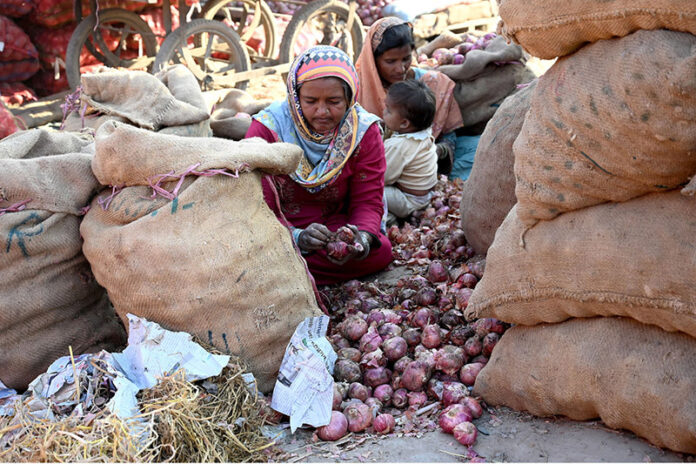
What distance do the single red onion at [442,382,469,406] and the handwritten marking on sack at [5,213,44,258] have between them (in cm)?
146

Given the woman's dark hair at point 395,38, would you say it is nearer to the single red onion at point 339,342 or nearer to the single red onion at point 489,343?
the single red onion at point 339,342

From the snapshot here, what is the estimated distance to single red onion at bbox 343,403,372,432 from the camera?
1.89 meters

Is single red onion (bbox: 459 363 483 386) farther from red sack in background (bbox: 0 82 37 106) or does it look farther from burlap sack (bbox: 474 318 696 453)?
red sack in background (bbox: 0 82 37 106)

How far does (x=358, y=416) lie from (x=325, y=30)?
705cm

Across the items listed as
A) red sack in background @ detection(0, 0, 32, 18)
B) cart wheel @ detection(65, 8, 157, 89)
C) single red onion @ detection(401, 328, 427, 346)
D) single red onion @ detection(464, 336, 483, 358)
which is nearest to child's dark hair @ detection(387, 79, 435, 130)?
single red onion @ detection(401, 328, 427, 346)

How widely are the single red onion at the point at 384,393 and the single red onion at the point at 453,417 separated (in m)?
0.24

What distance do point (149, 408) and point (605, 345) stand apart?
1.28 m

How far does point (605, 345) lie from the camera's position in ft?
5.40

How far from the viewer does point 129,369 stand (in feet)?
6.16

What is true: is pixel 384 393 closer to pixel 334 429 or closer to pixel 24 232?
pixel 334 429

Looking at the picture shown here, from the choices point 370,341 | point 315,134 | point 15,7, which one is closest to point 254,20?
point 15,7

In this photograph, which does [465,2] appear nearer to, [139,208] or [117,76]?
[117,76]

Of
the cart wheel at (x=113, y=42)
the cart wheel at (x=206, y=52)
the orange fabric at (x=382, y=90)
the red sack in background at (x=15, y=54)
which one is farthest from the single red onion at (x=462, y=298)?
the red sack in background at (x=15, y=54)

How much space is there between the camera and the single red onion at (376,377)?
213 centimetres
